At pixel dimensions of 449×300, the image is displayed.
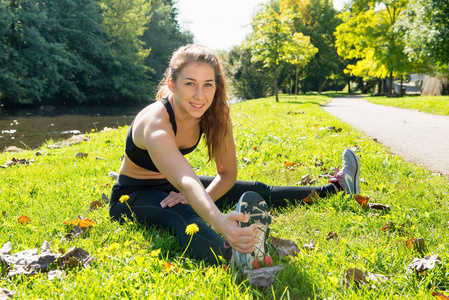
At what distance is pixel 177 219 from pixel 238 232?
0.76m

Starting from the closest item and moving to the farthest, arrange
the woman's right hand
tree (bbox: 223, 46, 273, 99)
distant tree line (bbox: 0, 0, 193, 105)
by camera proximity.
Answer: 1. the woman's right hand
2. distant tree line (bbox: 0, 0, 193, 105)
3. tree (bbox: 223, 46, 273, 99)

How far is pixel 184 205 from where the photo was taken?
2.49 metres

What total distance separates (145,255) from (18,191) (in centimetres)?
224

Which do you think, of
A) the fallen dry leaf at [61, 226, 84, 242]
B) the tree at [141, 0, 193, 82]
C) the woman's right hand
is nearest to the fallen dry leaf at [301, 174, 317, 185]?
the woman's right hand

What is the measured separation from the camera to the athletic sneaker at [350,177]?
3.23 meters

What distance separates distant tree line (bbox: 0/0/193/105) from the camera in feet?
68.6

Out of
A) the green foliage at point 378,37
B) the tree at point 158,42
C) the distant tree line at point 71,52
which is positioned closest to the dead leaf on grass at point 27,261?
the distant tree line at point 71,52

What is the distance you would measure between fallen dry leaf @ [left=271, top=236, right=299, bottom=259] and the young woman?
20 centimetres

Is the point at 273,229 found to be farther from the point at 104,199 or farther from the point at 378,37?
the point at 378,37

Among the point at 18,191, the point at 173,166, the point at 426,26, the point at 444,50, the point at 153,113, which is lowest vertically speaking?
the point at 18,191

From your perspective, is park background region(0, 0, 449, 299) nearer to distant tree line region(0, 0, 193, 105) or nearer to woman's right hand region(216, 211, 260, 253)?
woman's right hand region(216, 211, 260, 253)

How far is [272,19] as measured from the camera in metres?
21.1

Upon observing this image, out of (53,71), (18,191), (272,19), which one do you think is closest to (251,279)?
(18,191)

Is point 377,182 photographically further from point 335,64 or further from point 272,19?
point 335,64
